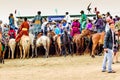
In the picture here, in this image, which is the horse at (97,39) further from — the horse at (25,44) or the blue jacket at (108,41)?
the blue jacket at (108,41)

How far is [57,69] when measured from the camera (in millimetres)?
19922

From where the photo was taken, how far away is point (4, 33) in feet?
84.5

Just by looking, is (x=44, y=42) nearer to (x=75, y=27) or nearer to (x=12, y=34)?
(x=12, y=34)

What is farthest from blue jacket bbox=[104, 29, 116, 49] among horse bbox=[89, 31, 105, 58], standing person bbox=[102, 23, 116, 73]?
horse bbox=[89, 31, 105, 58]

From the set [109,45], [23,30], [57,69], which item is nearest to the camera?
[109,45]

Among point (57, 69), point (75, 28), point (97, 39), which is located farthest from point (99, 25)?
point (57, 69)

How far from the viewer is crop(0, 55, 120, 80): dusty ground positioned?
1755cm

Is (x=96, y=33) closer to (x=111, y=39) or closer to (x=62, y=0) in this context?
(x=111, y=39)

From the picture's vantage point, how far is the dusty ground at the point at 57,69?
57.6 ft

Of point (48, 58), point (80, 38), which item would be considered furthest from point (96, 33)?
point (48, 58)

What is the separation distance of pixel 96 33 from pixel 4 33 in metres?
4.31

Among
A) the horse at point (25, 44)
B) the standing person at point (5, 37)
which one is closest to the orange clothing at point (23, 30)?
the horse at point (25, 44)

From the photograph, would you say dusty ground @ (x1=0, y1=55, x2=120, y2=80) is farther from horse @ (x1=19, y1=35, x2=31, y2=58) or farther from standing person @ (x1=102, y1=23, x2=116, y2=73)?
horse @ (x1=19, y1=35, x2=31, y2=58)

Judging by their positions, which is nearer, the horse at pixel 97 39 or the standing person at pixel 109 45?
the standing person at pixel 109 45
